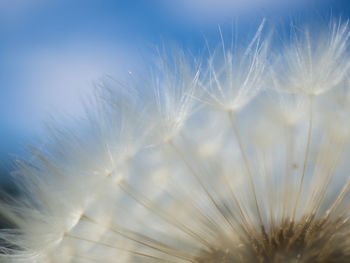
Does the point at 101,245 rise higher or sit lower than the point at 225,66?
lower

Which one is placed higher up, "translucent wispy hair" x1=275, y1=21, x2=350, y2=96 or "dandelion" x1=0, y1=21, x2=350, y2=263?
"translucent wispy hair" x1=275, y1=21, x2=350, y2=96

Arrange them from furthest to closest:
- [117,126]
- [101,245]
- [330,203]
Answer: [101,245], [117,126], [330,203]

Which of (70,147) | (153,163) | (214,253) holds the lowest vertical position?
(214,253)

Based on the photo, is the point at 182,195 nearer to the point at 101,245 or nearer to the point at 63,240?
the point at 101,245

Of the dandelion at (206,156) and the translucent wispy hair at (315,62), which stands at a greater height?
the translucent wispy hair at (315,62)

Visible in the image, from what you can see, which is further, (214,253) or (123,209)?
(123,209)

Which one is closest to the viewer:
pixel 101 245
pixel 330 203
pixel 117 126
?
pixel 330 203

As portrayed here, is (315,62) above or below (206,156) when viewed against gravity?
above

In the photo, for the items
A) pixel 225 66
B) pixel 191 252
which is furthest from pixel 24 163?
pixel 225 66
